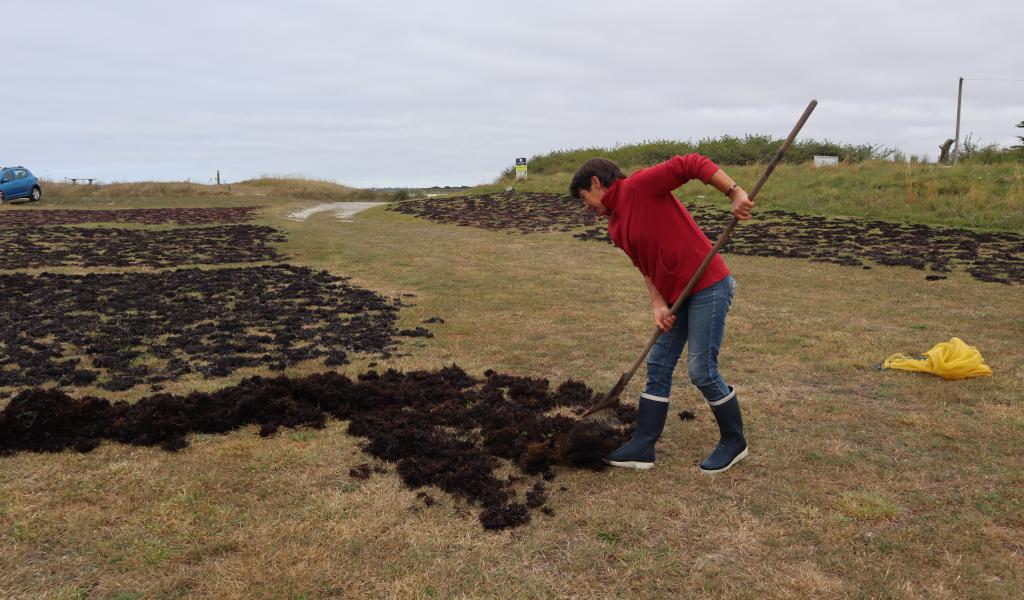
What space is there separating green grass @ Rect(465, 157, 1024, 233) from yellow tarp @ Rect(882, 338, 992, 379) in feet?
52.1

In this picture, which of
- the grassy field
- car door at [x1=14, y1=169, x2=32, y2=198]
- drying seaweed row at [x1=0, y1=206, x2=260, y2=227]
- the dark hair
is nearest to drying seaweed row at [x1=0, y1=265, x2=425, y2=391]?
the grassy field

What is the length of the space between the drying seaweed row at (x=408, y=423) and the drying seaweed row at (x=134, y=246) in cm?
1112

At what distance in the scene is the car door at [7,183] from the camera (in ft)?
114

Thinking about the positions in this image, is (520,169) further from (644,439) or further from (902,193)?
(644,439)

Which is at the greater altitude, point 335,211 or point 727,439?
point 335,211

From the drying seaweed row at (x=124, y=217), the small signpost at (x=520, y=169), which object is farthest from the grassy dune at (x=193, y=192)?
the small signpost at (x=520, y=169)

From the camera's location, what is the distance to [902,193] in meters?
23.3

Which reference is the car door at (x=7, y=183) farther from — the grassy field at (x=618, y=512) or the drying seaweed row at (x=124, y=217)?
the grassy field at (x=618, y=512)

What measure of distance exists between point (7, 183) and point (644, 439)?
41.3 m

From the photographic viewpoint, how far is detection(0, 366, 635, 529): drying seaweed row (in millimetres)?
4656

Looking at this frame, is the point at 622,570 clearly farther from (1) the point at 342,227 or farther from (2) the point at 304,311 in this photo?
(1) the point at 342,227

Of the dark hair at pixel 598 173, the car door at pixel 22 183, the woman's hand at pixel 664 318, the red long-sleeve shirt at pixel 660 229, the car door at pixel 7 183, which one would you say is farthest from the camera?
the car door at pixel 22 183

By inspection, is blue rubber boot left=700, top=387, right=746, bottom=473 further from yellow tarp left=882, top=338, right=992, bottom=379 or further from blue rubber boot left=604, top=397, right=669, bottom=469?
yellow tarp left=882, top=338, right=992, bottom=379

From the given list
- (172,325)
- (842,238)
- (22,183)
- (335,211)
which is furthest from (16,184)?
(842,238)
